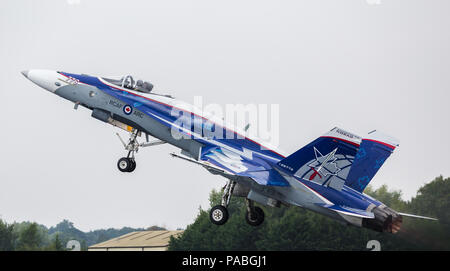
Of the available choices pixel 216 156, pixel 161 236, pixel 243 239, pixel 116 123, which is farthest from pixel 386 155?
pixel 161 236

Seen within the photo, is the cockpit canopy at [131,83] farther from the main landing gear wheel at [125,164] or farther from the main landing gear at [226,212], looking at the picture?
the main landing gear at [226,212]

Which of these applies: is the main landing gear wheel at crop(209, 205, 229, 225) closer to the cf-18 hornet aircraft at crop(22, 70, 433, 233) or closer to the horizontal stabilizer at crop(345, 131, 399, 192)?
the cf-18 hornet aircraft at crop(22, 70, 433, 233)

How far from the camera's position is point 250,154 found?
22.0 meters

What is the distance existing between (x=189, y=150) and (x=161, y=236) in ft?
83.9

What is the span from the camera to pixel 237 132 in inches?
879

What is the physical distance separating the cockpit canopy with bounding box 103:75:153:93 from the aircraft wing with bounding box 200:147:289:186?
3024 millimetres

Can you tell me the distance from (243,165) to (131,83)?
4.62 metres

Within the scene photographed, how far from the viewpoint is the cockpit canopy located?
23062mm

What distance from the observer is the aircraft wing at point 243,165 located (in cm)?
2114

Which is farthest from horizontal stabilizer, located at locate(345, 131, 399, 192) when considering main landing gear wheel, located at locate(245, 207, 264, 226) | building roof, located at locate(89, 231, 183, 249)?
building roof, located at locate(89, 231, 183, 249)

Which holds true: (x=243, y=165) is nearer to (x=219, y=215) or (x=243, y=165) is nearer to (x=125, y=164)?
(x=219, y=215)

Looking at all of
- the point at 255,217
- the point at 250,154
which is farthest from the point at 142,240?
the point at 250,154

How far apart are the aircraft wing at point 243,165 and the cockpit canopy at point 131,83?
3.02 meters
